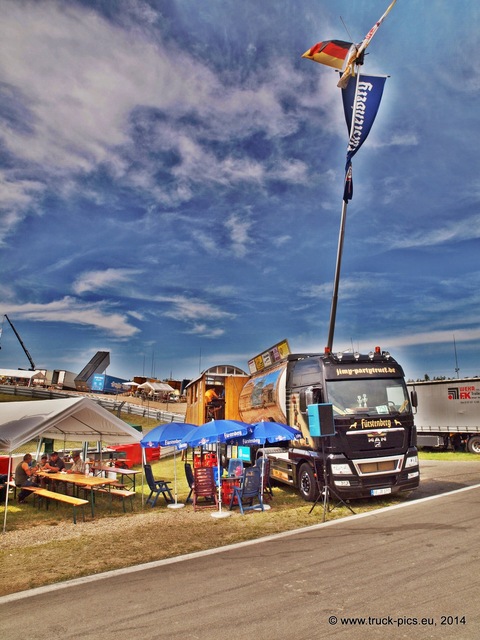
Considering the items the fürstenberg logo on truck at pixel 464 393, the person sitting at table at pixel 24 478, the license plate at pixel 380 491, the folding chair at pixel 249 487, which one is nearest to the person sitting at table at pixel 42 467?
the person sitting at table at pixel 24 478

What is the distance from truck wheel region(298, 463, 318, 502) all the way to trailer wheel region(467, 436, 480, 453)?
51.0 feet

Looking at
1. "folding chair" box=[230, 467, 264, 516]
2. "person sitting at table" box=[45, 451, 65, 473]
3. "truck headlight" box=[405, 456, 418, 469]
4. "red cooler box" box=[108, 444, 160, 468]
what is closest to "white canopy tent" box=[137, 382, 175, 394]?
"red cooler box" box=[108, 444, 160, 468]

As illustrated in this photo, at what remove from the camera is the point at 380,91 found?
18.0 metres

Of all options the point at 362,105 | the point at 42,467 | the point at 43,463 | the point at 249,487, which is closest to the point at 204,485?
the point at 249,487

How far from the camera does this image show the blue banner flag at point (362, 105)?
17969 millimetres

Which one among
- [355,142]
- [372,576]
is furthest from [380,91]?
[372,576]

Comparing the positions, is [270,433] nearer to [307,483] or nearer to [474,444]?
[307,483]

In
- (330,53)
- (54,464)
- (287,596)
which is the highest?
(330,53)

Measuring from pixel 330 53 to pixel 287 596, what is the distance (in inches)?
796

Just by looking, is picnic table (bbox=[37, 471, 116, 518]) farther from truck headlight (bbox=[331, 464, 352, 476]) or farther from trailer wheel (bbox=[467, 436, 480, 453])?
trailer wheel (bbox=[467, 436, 480, 453])

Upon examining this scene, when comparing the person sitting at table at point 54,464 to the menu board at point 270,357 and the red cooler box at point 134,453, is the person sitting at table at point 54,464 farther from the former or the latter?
the menu board at point 270,357

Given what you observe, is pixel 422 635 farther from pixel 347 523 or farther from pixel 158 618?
pixel 347 523

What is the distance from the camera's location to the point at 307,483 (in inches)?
454

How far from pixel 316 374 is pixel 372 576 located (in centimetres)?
594
